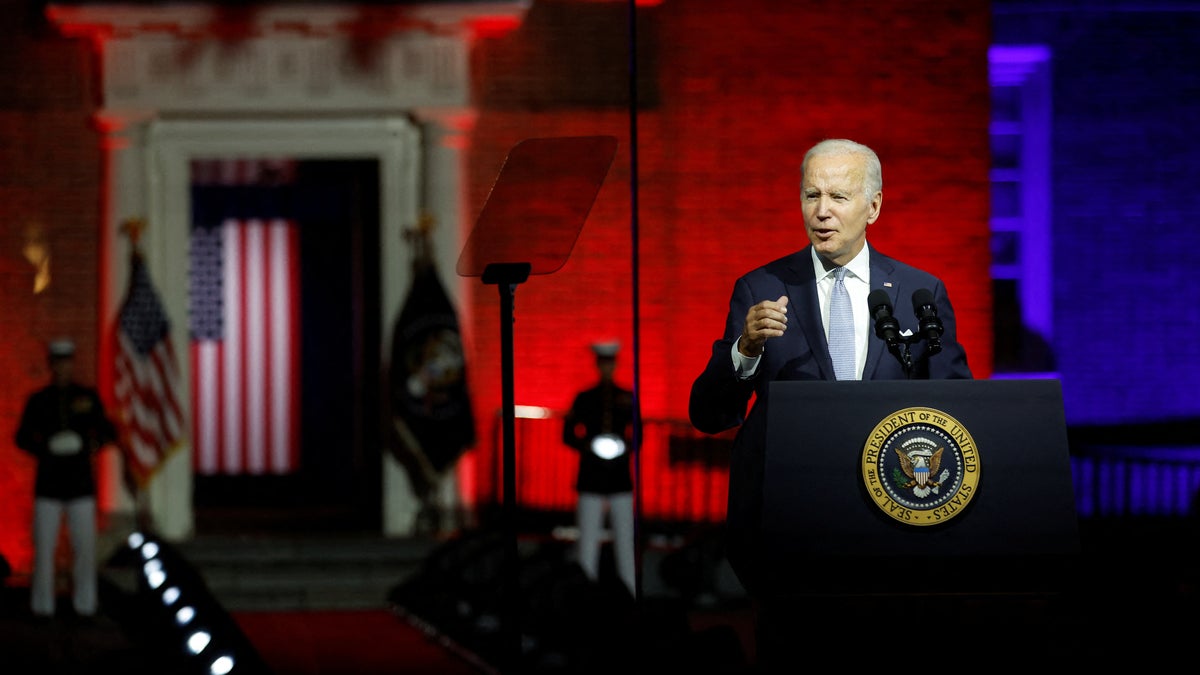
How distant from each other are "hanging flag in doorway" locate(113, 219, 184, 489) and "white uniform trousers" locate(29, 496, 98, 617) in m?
0.86

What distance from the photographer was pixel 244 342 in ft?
31.7

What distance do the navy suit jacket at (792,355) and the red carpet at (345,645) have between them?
12.7 ft

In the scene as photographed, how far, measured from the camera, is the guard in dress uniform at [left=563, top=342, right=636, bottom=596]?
7711mm

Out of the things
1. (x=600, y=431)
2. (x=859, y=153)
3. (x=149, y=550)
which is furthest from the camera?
(x=600, y=431)

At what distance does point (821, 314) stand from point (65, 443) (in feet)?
20.4

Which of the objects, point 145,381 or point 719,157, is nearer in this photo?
point 145,381

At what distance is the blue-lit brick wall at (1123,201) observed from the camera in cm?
869

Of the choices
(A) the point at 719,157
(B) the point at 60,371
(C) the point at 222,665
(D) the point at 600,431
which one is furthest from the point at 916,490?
(A) the point at 719,157

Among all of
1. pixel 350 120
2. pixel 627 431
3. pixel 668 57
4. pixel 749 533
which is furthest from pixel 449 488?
pixel 749 533

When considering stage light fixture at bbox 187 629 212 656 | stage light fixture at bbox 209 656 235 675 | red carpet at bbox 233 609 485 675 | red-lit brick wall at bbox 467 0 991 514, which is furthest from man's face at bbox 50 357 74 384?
stage light fixture at bbox 209 656 235 675

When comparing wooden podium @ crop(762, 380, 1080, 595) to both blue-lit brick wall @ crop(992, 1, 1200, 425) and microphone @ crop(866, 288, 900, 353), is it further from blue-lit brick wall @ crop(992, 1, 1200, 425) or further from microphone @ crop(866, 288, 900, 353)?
blue-lit brick wall @ crop(992, 1, 1200, 425)

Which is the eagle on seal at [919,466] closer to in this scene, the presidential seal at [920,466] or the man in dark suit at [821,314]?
the presidential seal at [920,466]

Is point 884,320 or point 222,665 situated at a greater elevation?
point 884,320

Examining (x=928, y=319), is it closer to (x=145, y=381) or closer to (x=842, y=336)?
(x=842, y=336)
